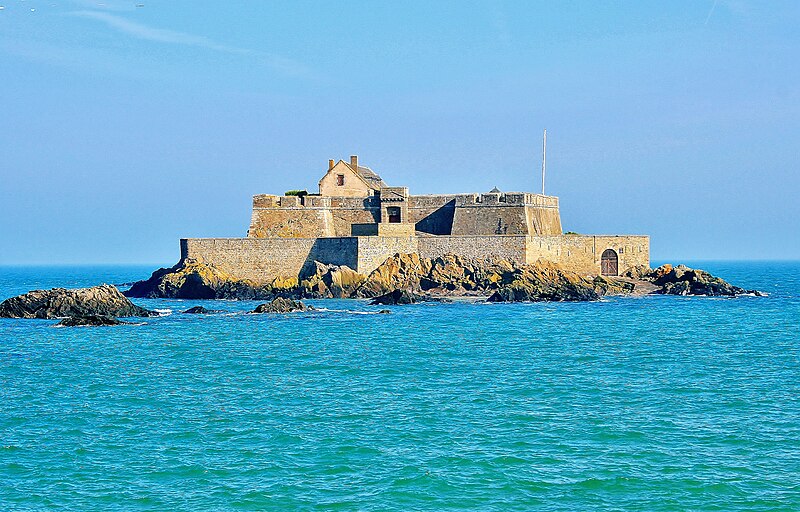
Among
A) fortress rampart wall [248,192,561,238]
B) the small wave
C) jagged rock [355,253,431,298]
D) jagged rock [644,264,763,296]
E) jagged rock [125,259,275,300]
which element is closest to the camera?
the small wave

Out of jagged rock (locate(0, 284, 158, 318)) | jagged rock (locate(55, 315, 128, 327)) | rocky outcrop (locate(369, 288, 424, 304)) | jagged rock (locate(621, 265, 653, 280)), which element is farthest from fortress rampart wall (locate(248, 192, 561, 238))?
jagged rock (locate(55, 315, 128, 327))

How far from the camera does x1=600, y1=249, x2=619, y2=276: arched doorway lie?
173 ft

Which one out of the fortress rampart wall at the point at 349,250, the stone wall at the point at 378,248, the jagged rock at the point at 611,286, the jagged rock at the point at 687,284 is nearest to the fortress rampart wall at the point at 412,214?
the fortress rampart wall at the point at 349,250

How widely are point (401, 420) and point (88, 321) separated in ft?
75.4

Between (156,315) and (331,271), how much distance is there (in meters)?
10.3

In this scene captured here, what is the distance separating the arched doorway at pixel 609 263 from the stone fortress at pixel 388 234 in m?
0.06

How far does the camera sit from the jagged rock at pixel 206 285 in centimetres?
4972

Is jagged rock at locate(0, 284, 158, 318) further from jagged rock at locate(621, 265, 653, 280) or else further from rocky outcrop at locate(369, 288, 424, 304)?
jagged rock at locate(621, 265, 653, 280)

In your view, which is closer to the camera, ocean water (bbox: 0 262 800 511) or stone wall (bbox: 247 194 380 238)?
ocean water (bbox: 0 262 800 511)

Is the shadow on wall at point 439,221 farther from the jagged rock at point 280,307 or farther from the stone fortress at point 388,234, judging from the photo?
the jagged rock at point 280,307

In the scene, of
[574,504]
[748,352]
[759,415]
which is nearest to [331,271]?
[748,352]

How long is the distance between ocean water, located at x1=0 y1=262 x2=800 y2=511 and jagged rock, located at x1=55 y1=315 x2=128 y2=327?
3011mm

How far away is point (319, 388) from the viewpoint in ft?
73.9

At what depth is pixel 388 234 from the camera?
49625mm
